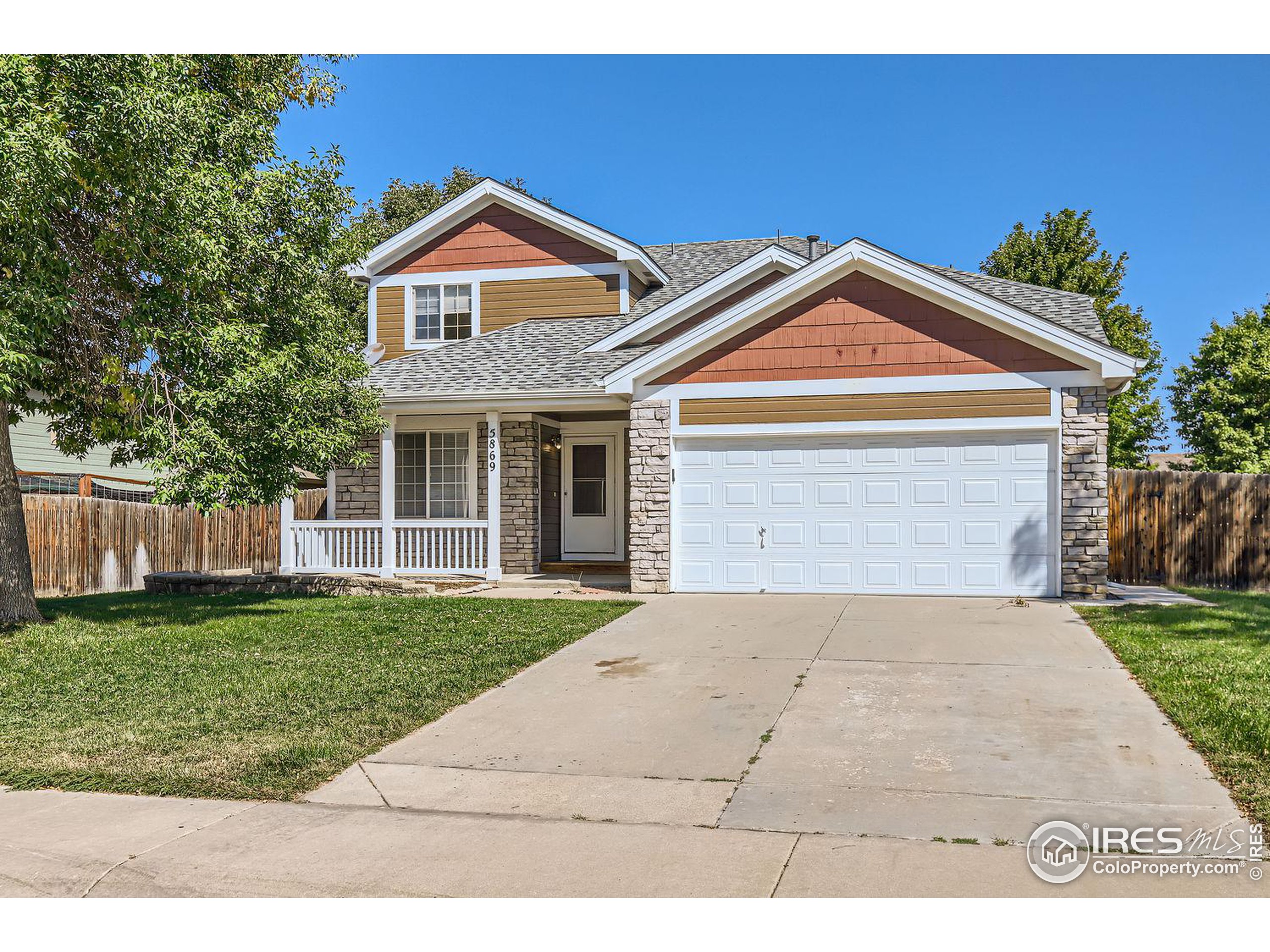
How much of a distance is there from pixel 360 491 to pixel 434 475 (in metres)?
1.38

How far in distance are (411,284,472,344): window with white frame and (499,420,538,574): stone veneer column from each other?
280 cm

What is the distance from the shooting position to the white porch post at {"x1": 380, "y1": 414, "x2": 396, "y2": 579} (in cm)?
1647

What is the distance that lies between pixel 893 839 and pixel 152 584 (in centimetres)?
1416

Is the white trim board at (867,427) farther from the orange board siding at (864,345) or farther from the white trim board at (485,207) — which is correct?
the white trim board at (485,207)

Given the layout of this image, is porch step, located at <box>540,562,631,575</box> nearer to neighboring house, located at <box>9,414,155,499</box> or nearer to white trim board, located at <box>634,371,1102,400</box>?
white trim board, located at <box>634,371,1102,400</box>

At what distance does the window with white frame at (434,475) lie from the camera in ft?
59.3

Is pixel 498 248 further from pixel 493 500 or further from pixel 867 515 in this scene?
pixel 867 515

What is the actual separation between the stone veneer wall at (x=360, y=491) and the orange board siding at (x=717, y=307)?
5540 millimetres

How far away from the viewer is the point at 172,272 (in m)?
11.5

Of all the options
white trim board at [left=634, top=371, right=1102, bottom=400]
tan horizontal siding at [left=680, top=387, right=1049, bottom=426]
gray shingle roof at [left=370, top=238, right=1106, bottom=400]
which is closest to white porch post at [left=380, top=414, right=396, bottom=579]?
gray shingle roof at [left=370, top=238, right=1106, bottom=400]

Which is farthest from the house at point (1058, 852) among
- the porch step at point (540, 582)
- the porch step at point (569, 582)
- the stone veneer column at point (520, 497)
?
the stone veneer column at point (520, 497)

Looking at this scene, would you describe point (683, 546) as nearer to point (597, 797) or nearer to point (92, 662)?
point (92, 662)

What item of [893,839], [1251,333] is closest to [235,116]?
[893,839]

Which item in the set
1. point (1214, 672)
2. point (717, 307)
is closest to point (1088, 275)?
point (717, 307)
